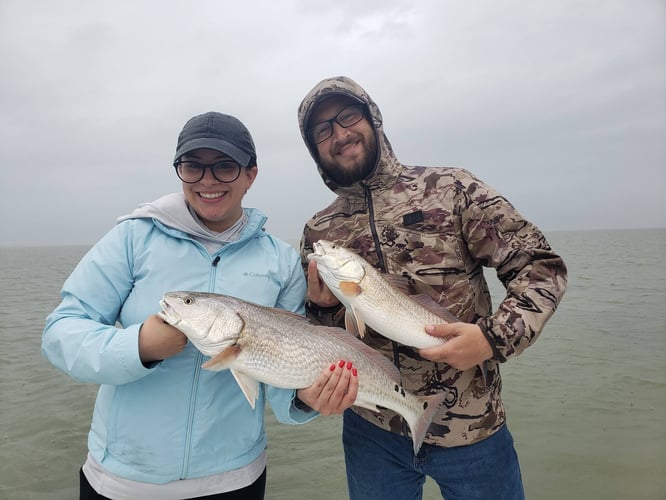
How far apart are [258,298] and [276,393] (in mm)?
742

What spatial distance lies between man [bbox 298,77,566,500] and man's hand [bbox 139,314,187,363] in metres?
1.22

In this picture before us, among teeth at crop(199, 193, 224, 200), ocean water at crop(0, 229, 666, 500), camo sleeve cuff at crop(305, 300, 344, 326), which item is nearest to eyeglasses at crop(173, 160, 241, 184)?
teeth at crop(199, 193, 224, 200)

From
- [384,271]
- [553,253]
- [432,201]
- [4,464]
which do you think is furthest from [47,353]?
[4,464]

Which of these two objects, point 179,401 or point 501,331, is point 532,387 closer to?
point 501,331

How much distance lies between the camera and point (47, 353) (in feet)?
8.63

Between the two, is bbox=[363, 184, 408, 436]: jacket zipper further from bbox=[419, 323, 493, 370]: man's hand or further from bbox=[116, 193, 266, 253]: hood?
bbox=[116, 193, 266, 253]: hood

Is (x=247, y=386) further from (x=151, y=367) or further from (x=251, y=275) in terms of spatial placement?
(x=251, y=275)

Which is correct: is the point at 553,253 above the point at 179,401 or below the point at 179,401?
above

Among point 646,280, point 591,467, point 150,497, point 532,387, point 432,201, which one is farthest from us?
point 646,280

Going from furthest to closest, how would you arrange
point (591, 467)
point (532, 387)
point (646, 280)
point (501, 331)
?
point (646, 280) → point (532, 387) → point (591, 467) → point (501, 331)

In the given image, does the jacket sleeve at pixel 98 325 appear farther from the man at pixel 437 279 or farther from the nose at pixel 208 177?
the man at pixel 437 279

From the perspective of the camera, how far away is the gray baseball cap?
115 inches

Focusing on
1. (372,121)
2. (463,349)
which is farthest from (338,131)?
(463,349)

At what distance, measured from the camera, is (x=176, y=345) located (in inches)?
102
